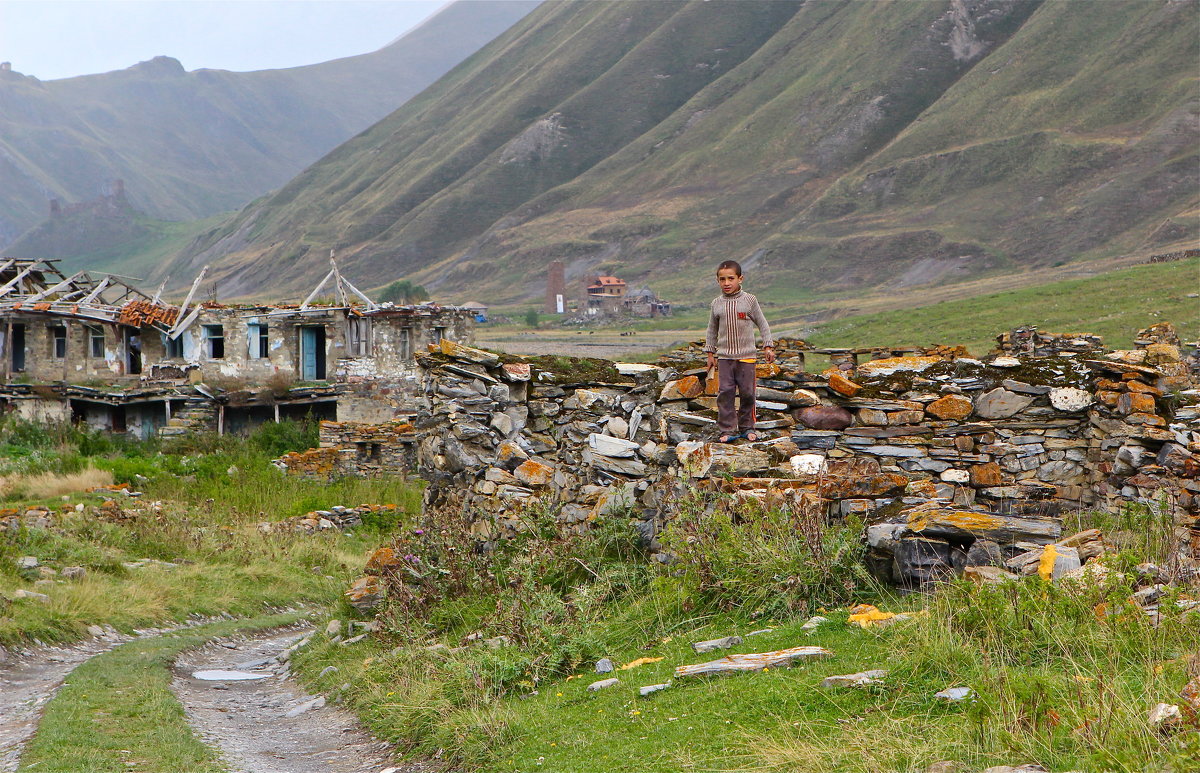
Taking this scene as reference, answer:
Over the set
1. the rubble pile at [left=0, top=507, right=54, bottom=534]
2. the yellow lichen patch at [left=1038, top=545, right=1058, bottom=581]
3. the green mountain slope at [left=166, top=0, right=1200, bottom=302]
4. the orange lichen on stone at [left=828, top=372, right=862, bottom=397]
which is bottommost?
the rubble pile at [left=0, top=507, right=54, bottom=534]

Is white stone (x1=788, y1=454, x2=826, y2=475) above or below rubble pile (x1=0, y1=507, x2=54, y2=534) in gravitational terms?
above

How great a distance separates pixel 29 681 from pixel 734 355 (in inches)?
305

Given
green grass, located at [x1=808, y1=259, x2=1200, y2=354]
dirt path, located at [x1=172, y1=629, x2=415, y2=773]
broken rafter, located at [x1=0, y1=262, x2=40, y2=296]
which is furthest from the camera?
broken rafter, located at [x1=0, y1=262, x2=40, y2=296]

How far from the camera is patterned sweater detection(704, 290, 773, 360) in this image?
955cm

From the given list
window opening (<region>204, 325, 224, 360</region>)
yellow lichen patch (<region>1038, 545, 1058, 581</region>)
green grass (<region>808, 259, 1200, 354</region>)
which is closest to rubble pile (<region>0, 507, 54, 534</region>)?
yellow lichen patch (<region>1038, 545, 1058, 581</region>)

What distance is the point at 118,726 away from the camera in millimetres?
8250

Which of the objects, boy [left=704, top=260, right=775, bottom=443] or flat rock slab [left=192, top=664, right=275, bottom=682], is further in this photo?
flat rock slab [left=192, top=664, right=275, bottom=682]

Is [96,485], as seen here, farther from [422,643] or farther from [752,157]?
[752,157]

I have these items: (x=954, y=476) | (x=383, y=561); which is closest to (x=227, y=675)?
(x=383, y=561)

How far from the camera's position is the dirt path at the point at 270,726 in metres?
7.39

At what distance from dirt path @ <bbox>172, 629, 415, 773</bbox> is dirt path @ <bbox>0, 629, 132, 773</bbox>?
3.74 ft

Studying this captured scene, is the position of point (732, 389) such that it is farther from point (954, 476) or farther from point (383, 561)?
point (383, 561)

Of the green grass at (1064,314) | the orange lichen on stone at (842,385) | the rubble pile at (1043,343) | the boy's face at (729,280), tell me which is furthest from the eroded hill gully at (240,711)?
the green grass at (1064,314)

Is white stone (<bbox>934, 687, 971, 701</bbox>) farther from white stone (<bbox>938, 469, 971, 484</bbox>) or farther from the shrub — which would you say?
white stone (<bbox>938, 469, 971, 484</bbox>)
